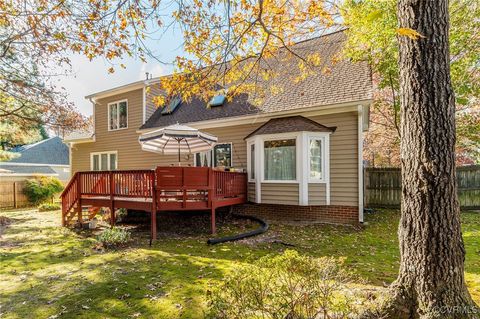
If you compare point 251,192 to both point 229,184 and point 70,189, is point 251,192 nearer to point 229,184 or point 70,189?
point 229,184

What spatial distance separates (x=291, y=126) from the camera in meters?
9.19

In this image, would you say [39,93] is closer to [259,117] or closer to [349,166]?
[259,117]

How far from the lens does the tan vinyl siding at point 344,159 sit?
29.2 feet

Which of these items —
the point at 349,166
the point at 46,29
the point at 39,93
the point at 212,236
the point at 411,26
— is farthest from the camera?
the point at 39,93

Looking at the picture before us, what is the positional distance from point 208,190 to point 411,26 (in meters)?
6.23

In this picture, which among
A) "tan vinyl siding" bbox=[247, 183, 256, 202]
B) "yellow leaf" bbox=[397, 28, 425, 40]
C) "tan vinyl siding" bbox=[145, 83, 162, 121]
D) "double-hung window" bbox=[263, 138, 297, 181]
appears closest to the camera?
"yellow leaf" bbox=[397, 28, 425, 40]

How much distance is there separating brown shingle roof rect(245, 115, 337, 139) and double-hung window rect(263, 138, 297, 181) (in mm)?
403

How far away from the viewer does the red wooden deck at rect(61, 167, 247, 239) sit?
751 cm

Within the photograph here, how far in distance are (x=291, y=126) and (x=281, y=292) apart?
7.15m

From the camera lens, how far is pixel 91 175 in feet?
30.0

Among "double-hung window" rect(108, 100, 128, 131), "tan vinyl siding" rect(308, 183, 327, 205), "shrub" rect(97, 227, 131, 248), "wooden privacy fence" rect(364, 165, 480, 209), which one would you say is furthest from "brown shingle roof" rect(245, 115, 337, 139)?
"double-hung window" rect(108, 100, 128, 131)

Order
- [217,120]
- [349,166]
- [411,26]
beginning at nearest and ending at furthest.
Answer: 1. [411,26]
2. [349,166]
3. [217,120]

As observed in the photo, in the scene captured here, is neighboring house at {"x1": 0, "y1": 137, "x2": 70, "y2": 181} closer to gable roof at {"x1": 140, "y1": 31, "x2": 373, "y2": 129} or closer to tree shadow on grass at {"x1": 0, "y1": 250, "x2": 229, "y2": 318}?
gable roof at {"x1": 140, "y1": 31, "x2": 373, "y2": 129}

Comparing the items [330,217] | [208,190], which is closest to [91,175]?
[208,190]
